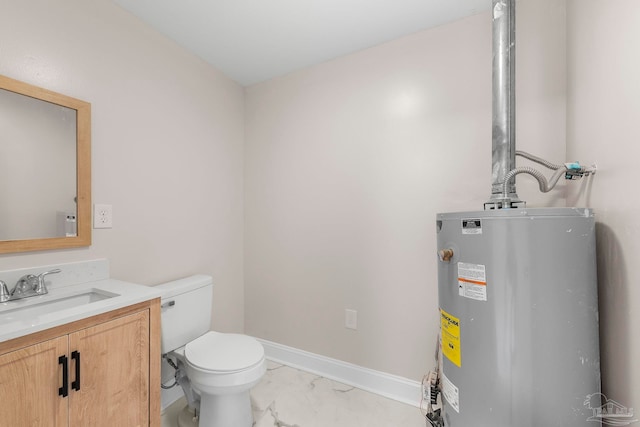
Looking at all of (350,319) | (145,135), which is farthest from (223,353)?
(145,135)

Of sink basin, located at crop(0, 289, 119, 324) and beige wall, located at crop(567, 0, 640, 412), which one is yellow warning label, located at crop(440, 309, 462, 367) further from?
sink basin, located at crop(0, 289, 119, 324)

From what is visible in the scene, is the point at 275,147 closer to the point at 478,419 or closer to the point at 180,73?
the point at 180,73

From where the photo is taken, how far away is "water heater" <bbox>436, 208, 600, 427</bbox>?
851 millimetres

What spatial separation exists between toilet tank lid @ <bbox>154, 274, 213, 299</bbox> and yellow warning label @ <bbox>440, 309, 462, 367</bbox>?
4.65 ft

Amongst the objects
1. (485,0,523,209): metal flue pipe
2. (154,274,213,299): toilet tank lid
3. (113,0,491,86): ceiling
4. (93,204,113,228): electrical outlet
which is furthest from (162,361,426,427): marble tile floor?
(113,0,491,86): ceiling

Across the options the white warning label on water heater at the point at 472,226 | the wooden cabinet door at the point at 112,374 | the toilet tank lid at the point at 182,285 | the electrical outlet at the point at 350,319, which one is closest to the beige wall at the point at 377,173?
the electrical outlet at the point at 350,319

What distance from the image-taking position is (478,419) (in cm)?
94

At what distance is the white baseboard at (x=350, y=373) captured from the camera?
68.6 inches

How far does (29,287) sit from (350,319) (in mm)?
1713

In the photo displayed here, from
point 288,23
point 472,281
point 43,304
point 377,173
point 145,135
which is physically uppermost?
point 288,23

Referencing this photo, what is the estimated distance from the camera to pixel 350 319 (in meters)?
1.95

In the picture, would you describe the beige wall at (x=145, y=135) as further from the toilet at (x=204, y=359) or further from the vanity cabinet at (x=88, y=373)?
the vanity cabinet at (x=88, y=373)

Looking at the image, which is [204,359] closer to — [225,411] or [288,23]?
[225,411]

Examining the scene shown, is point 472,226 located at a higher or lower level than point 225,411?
higher
